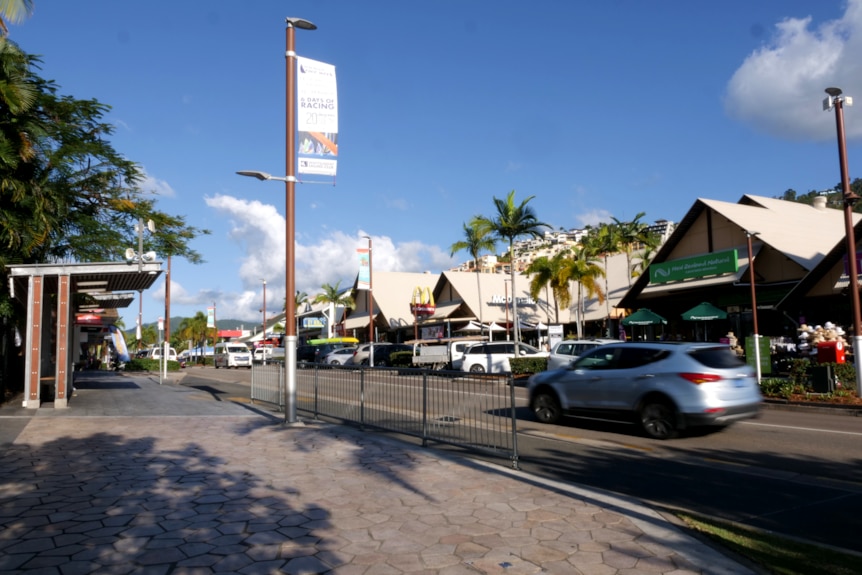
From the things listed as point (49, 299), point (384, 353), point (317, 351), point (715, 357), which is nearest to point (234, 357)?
point (317, 351)

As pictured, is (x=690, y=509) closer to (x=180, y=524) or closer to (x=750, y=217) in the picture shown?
(x=180, y=524)

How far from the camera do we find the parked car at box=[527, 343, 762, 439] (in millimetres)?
10633

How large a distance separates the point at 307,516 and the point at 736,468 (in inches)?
229

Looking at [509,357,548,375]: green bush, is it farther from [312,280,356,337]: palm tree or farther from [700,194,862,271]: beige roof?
[312,280,356,337]: palm tree

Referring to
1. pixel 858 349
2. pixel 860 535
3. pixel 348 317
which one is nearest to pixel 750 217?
pixel 858 349

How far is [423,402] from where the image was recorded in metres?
9.95

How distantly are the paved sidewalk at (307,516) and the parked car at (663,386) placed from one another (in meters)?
4.07

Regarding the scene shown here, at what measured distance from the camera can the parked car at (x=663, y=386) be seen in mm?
10633

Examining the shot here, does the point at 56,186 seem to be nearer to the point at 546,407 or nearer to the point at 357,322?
the point at 546,407

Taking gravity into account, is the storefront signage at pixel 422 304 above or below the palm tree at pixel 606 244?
below

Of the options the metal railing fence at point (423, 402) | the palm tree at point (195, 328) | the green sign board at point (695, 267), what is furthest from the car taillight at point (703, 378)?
the palm tree at point (195, 328)

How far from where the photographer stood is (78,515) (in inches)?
233

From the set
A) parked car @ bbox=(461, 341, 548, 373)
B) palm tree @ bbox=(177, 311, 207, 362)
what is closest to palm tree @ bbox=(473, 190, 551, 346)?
parked car @ bbox=(461, 341, 548, 373)

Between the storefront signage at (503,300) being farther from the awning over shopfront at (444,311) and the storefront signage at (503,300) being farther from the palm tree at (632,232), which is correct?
the palm tree at (632,232)
